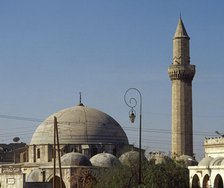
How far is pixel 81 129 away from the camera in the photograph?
59031 mm

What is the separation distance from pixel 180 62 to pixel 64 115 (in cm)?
1116

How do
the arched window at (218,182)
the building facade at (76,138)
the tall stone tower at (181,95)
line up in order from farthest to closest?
the building facade at (76,138) → the tall stone tower at (181,95) → the arched window at (218,182)

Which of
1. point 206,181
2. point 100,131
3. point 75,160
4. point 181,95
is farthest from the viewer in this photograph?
point 100,131

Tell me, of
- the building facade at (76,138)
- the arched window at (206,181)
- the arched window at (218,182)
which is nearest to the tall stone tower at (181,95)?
the building facade at (76,138)

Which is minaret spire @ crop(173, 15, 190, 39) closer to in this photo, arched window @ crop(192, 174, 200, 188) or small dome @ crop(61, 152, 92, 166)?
small dome @ crop(61, 152, 92, 166)

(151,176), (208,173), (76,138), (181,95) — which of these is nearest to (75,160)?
(76,138)

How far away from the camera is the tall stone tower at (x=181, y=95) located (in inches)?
2248

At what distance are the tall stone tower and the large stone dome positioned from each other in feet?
18.4

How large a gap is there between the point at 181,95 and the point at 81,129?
9.17m

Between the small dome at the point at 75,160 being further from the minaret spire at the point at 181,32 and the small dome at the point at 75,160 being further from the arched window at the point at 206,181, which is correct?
the minaret spire at the point at 181,32

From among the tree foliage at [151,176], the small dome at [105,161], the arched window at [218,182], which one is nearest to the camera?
the arched window at [218,182]

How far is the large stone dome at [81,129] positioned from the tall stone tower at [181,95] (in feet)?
18.4

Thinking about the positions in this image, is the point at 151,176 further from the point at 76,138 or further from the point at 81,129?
the point at 81,129

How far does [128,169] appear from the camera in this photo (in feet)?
134
